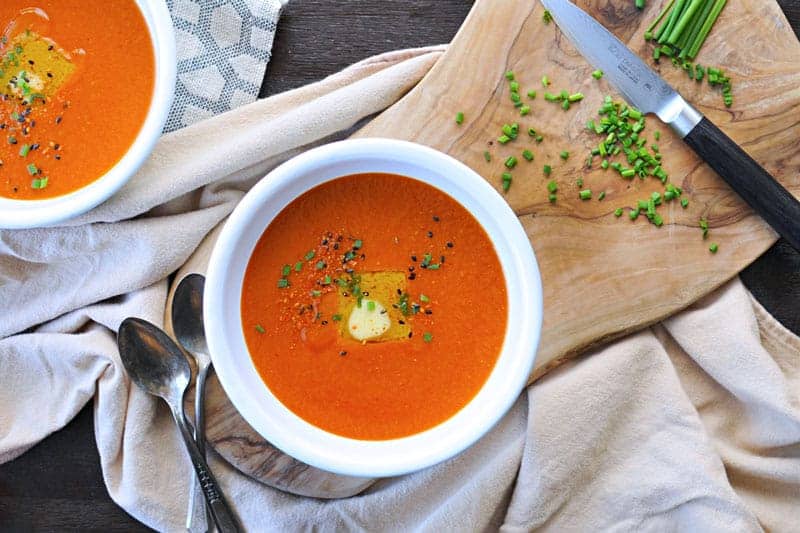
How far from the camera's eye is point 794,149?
1796 mm

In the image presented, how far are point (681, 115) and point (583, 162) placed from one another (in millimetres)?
248

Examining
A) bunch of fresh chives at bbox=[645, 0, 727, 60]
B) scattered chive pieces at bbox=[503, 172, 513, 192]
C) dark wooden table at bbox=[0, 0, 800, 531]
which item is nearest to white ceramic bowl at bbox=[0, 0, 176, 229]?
dark wooden table at bbox=[0, 0, 800, 531]

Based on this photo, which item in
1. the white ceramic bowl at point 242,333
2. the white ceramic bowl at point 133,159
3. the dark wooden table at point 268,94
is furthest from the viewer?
the dark wooden table at point 268,94

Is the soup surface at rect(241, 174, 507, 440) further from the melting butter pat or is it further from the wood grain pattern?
the wood grain pattern

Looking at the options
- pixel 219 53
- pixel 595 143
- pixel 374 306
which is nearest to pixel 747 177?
pixel 595 143

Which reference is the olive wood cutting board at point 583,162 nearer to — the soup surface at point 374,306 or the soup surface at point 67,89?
the soup surface at point 374,306

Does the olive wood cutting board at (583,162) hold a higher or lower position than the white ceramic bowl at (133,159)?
higher

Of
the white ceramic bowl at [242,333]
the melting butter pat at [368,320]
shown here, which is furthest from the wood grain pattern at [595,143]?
the melting butter pat at [368,320]

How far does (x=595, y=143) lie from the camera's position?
69.6 inches

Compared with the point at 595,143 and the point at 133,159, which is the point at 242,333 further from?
the point at 595,143

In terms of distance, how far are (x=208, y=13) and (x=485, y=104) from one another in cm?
77

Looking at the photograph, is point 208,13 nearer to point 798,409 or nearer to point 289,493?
point 289,493

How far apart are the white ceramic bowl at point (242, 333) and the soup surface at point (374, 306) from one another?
21mm

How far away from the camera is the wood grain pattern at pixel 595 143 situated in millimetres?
1745
